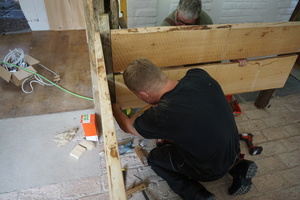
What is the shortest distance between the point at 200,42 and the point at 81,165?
1382 millimetres

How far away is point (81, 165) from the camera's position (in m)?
1.77

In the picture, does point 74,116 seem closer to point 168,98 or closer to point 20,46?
point 168,98

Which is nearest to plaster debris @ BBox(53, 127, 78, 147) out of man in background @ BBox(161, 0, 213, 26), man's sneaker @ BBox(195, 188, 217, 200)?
man's sneaker @ BBox(195, 188, 217, 200)

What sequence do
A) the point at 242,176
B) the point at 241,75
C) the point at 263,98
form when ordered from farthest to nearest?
the point at 263,98 < the point at 241,75 < the point at 242,176

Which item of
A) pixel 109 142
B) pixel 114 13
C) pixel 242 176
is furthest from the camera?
pixel 242 176

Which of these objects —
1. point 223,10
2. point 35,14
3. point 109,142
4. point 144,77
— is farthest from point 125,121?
point 35,14

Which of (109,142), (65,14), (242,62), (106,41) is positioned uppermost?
(106,41)

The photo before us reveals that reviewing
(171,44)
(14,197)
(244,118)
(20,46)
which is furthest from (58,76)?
(244,118)

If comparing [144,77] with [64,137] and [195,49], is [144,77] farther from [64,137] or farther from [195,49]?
[64,137]

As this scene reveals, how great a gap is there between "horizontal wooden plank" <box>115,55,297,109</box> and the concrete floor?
0.44 metres

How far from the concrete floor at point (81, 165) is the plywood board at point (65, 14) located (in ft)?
7.23

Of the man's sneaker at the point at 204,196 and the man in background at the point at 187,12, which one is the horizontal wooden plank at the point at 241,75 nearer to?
the man in background at the point at 187,12

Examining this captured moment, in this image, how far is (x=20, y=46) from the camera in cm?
322

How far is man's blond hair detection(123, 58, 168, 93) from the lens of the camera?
3.82ft
